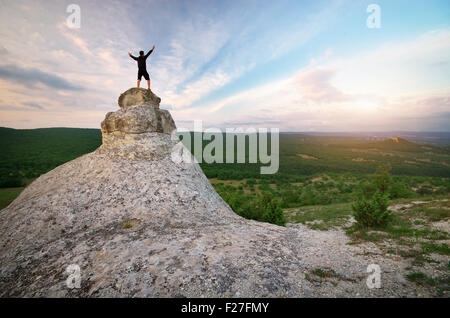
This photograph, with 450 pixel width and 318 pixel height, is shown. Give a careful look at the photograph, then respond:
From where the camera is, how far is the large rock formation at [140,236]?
4.27 meters

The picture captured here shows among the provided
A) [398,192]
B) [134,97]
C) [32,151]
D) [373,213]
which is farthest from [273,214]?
[32,151]

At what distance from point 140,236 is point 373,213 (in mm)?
10829

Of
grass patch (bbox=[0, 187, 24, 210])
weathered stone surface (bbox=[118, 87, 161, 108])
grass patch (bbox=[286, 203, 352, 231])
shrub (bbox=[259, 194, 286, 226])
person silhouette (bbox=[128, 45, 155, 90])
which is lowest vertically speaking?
grass patch (bbox=[0, 187, 24, 210])

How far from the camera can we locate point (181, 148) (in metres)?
10.1

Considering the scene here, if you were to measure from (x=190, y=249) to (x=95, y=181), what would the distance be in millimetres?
5234

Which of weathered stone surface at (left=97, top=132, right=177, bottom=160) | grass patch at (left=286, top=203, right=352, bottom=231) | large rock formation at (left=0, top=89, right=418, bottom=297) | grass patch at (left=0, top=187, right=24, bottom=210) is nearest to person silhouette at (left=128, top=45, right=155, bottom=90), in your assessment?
large rock formation at (left=0, top=89, right=418, bottom=297)

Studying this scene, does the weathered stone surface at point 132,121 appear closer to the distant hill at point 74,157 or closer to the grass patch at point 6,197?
the grass patch at point 6,197

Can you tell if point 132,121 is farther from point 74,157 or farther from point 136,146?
point 74,157

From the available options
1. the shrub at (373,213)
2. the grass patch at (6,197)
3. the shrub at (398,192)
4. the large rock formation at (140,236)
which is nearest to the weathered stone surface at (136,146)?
the large rock formation at (140,236)

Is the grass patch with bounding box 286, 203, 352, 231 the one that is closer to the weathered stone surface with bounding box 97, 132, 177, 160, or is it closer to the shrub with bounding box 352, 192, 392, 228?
the shrub with bounding box 352, 192, 392, 228

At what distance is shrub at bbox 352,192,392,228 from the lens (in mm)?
9633

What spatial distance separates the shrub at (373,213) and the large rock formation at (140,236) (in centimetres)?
410

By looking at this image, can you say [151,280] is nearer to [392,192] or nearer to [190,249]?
[190,249]

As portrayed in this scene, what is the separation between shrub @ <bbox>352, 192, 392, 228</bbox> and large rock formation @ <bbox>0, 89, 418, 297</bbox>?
13.5 ft
